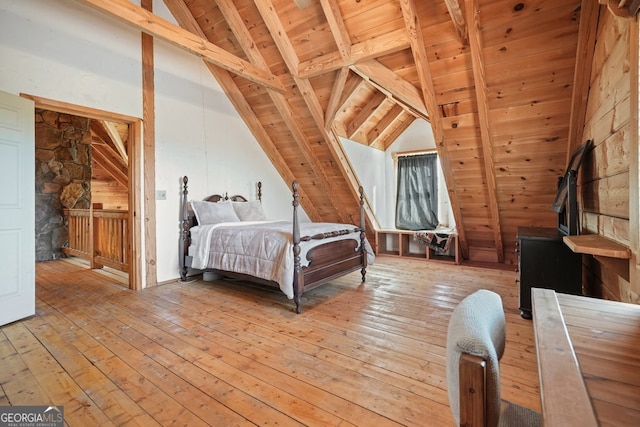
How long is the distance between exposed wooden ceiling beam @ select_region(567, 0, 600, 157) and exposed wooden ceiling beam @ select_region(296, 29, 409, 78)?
4.33 feet

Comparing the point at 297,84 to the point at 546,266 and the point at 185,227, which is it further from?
the point at 546,266

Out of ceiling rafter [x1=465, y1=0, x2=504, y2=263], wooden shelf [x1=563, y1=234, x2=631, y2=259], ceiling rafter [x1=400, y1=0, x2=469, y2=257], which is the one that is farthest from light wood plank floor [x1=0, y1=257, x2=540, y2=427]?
ceiling rafter [x1=400, y1=0, x2=469, y2=257]

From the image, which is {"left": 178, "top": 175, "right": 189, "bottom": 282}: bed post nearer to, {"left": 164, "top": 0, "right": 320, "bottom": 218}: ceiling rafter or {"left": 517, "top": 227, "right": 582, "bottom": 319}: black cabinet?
{"left": 164, "top": 0, "right": 320, "bottom": 218}: ceiling rafter

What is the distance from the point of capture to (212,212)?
3963 mm

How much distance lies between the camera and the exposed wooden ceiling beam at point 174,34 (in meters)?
2.39

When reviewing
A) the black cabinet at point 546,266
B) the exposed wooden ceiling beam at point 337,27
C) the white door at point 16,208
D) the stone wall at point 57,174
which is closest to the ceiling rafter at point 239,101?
the exposed wooden ceiling beam at point 337,27

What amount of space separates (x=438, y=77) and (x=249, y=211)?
9.97ft

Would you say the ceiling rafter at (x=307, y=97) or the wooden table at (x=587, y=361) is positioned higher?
the ceiling rafter at (x=307, y=97)

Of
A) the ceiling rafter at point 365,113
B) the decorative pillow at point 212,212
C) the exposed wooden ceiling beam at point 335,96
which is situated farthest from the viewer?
the ceiling rafter at point 365,113

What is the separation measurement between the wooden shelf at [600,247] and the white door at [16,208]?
406cm

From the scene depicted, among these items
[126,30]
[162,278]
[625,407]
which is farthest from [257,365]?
[126,30]

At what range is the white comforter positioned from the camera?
2783 millimetres

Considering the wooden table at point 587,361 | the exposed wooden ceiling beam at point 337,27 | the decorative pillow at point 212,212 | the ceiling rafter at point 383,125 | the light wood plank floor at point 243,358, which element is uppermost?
the exposed wooden ceiling beam at point 337,27

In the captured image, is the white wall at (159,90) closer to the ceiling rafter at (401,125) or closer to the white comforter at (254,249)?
the white comforter at (254,249)
